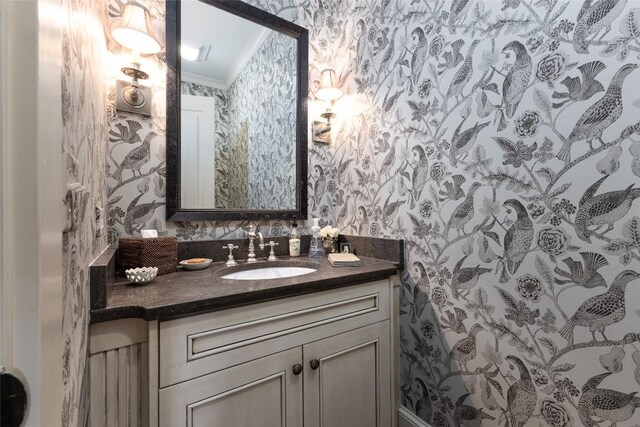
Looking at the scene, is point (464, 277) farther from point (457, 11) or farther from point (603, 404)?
point (457, 11)

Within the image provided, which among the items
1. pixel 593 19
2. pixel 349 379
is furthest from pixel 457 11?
pixel 349 379

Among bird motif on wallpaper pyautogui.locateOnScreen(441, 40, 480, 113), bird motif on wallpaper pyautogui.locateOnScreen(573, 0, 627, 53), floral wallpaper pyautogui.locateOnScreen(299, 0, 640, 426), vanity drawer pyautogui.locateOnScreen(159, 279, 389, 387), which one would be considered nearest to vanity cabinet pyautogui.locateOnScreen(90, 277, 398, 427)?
vanity drawer pyautogui.locateOnScreen(159, 279, 389, 387)

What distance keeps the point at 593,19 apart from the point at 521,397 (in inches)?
44.8

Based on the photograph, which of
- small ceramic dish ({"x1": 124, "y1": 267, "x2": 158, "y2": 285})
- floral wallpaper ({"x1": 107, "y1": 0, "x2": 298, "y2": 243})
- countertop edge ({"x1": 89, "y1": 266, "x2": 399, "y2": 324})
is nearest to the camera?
countertop edge ({"x1": 89, "y1": 266, "x2": 399, "y2": 324})

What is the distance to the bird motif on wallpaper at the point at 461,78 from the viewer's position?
105cm

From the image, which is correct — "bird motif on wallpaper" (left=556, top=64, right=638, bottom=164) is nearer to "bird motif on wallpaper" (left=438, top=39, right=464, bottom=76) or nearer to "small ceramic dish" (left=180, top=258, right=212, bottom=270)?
"bird motif on wallpaper" (left=438, top=39, right=464, bottom=76)

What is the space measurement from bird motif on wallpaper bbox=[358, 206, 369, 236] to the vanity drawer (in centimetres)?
38

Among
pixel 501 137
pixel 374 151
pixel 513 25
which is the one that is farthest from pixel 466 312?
pixel 513 25

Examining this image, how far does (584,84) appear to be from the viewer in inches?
32.0

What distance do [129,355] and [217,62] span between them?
1.19m

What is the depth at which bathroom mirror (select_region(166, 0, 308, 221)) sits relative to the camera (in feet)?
4.06

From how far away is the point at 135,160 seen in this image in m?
1.15

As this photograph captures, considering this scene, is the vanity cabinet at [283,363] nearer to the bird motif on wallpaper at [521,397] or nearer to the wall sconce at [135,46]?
the bird motif on wallpaper at [521,397]

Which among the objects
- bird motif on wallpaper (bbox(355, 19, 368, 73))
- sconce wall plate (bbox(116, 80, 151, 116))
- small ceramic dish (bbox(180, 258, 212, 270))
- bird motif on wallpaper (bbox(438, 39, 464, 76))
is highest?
bird motif on wallpaper (bbox(355, 19, 368, 73))
